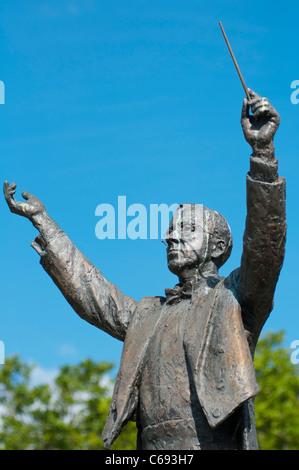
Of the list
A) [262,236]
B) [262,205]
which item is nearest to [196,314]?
[262,236]

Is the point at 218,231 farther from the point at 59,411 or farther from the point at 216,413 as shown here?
the point at 59,411

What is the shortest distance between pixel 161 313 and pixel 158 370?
62 cm

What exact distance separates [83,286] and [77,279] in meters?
0.08

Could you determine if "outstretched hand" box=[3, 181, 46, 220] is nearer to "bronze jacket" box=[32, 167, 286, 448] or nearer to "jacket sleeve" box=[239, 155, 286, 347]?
"bronze jacket" box=[32, 167, 286, 448]

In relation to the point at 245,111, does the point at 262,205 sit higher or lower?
lower

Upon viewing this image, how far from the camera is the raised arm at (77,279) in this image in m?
7.32

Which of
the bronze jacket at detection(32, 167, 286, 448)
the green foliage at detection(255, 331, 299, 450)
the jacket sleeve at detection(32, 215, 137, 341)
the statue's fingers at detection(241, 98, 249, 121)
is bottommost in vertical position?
the bronze jacket at detection(32, 167, 286, 448)

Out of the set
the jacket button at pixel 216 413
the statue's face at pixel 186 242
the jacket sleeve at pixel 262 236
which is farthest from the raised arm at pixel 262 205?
the jacket button at pixel 216 413

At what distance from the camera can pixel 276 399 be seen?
23.8m

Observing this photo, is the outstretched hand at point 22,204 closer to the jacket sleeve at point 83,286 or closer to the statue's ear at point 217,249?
the jacket sleeve at point 83,286

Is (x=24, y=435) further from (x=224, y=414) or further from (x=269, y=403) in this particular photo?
(x=224, y=414)

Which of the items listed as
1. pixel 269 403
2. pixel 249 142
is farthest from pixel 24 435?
pixel 249 142

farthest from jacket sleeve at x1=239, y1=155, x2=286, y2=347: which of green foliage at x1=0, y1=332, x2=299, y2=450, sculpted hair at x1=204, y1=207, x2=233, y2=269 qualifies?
green foliage at x1=0, y1=332, x2=299, y2=450

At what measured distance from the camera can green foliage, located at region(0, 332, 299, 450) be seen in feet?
75.8
